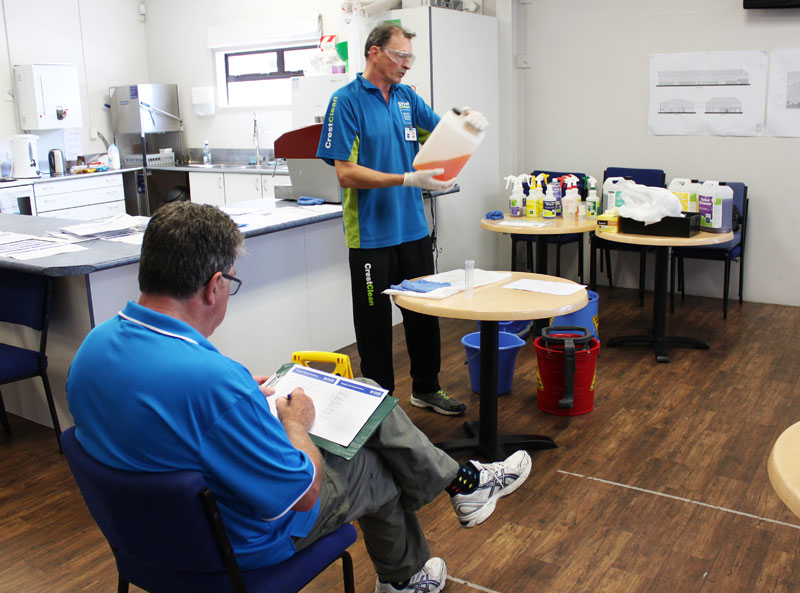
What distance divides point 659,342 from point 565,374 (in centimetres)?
123

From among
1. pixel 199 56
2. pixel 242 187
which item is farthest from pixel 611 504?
pixel 199 56

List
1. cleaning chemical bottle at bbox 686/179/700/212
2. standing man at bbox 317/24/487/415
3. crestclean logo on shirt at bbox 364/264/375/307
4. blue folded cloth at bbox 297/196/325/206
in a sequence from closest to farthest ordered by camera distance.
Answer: standing man at bbox 317/24/487/415 < crestclean logo on shirt at bbox 364/264/375/307 < cleaning chemical bottle at bbox 686/179/700/212 < blue folded cloth at bbox 297/196/325/206

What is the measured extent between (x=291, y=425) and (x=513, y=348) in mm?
2106

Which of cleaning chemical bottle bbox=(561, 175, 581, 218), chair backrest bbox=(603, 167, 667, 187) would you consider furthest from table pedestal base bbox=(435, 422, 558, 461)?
chair backrest bbox=(603, 167, 667, 187)

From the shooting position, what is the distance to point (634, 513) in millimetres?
2580

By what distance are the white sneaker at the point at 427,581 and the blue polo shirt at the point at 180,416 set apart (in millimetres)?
817

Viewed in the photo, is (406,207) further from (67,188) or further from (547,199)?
(67,188)

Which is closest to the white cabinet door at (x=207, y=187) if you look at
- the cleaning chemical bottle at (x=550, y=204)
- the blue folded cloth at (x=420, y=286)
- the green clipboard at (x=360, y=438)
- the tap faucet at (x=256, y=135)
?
the tap faucet at (x=256, y=135)

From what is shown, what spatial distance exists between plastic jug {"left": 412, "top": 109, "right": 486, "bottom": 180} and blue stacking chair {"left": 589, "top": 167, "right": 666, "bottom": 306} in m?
2.54

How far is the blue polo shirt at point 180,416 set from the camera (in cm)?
130

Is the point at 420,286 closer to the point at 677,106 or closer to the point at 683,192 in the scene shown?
the point at 683,192

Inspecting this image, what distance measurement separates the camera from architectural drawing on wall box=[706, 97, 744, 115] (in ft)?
16.6

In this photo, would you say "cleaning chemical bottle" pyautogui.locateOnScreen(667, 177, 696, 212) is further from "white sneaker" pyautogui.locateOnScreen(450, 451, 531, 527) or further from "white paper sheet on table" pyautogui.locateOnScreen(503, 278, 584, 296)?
"white sneaker" pyautogui.locateOnScreen(450, 451, 531, 527)

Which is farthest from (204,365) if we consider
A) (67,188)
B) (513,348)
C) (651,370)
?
(67,188)
